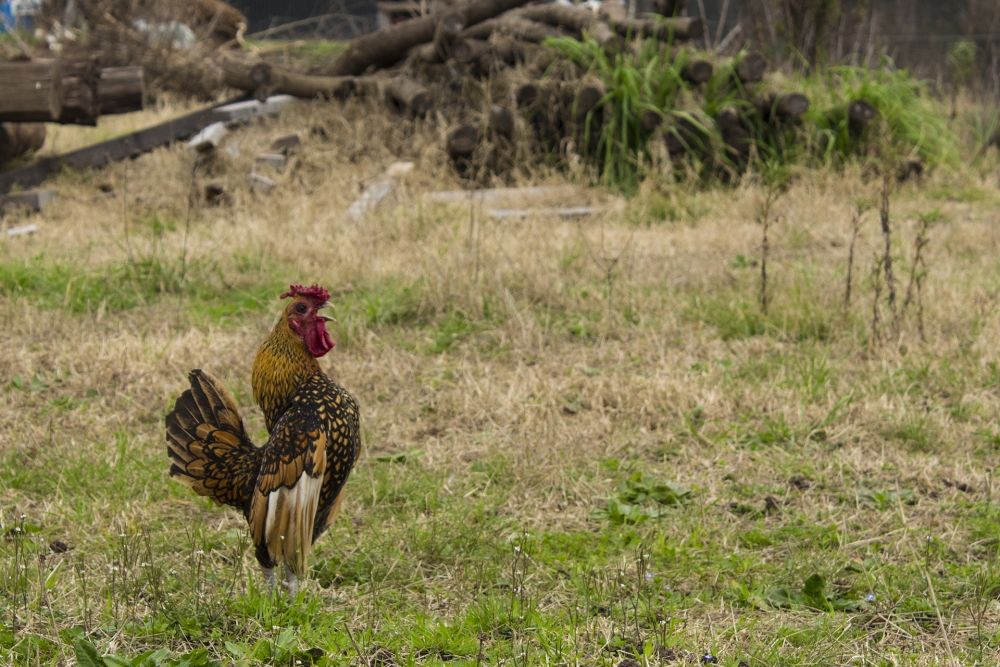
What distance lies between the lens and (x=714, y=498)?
3.46m

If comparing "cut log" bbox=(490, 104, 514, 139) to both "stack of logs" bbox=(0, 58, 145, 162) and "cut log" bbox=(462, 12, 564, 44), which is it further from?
"stack of logs" bbox=(0, 58, 145, 162)

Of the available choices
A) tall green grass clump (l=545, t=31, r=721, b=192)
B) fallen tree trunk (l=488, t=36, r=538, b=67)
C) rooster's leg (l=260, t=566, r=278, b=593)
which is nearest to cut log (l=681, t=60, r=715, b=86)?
tall green grass clump (l=545, t=31, r=721, b=192)

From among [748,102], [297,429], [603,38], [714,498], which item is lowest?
[714,498]

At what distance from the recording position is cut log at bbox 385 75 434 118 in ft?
29.9

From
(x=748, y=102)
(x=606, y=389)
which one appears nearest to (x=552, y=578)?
(x=606, y=389)

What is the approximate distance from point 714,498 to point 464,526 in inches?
38.0

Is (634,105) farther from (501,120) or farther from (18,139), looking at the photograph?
(18,139)

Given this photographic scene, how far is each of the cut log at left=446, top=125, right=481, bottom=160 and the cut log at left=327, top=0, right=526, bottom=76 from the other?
1680 millimetres

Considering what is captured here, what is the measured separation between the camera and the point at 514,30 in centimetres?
949

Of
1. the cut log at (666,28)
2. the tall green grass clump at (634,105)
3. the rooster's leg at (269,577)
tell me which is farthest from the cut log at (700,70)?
the rooster's leg at (269,577)

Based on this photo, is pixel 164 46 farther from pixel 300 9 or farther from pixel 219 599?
pixel 219 599

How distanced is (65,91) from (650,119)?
496cm

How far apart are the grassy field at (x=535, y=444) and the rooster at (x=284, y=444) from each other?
0.62ft

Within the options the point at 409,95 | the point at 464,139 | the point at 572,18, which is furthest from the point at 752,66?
the point at 409,95
